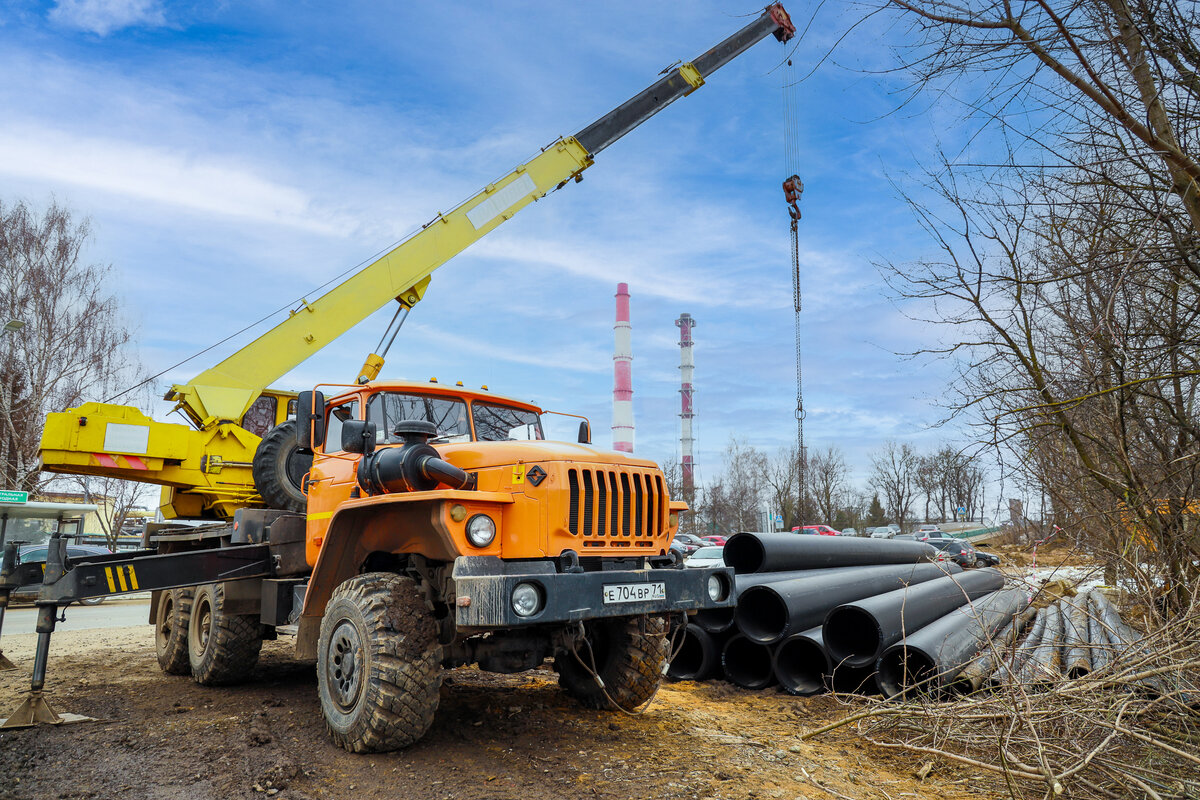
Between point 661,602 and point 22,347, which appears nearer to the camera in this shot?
point 661,602

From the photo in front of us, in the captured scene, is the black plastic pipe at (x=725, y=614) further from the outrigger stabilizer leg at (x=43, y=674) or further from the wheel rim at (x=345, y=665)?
the outrigger stabilizer leg at (x=43, y=674)

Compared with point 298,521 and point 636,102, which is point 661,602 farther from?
point 636,102

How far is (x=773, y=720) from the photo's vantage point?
6.85m


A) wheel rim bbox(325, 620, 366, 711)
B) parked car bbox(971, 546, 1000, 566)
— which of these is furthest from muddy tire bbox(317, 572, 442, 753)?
parked car bbox(971, 546, 1000, 566)

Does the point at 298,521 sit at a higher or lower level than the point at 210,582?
higher

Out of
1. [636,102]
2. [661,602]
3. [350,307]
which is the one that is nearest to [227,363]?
[350,307]

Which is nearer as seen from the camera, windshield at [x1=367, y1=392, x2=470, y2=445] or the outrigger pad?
the outrigger pad

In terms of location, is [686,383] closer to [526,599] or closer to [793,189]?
[793,189]

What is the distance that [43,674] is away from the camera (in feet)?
20.1

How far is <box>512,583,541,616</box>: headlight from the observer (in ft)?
15.3

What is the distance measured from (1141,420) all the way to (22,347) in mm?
26018

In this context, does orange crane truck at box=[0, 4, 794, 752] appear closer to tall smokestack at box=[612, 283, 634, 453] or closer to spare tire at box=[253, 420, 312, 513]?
spare tire at box=[253, 420, 312, 513]

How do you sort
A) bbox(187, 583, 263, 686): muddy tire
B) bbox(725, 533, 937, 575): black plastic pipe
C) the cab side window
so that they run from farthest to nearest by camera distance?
1. bbox(725, 533, 937, 575): black plastic pipe
2. bbox(187, 583, 263, 686): muddy tire
3. the cab side window

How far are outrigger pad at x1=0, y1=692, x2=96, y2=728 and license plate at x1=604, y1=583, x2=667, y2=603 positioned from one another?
14.4ft
